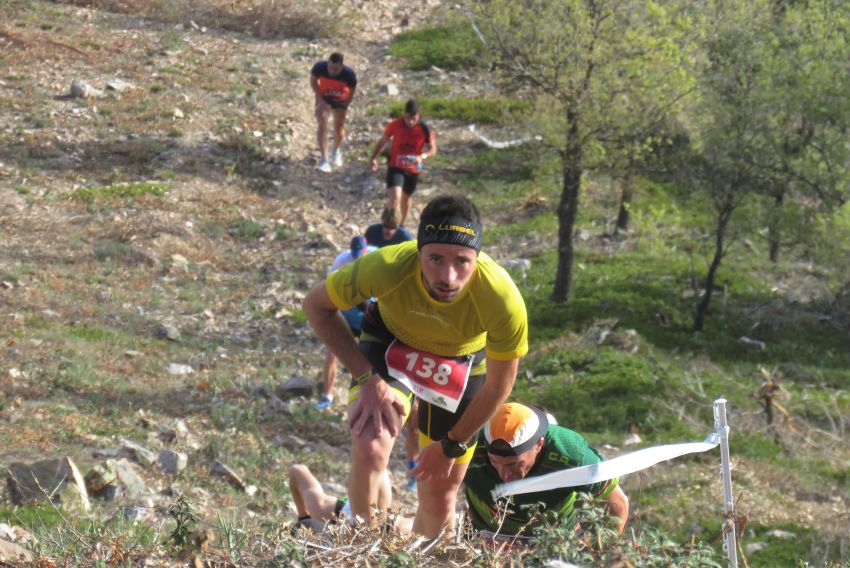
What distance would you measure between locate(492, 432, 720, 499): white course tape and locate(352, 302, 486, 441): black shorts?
2.90 ft

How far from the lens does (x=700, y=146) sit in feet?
50.7

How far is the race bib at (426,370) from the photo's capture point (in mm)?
5605

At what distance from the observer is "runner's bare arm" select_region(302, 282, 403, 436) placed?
201 inches

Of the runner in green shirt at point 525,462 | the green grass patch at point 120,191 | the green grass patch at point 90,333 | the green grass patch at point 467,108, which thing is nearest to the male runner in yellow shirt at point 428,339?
the runner in green shirt at point 525,462

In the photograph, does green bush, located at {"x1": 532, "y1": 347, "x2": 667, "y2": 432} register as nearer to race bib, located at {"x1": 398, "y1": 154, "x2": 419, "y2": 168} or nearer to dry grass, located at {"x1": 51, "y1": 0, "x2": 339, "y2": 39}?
race bib, located at {"x1": 398, "y1": 154, "x2": 419, "y2": 168}

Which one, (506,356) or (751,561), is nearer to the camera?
(506,356)

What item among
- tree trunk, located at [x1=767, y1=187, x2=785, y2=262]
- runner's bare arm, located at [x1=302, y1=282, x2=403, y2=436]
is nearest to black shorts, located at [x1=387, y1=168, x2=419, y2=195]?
tree trunk, located at [x1=767, y1=187, x2=785, y2=262]

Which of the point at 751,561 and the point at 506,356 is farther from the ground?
the point at 506,356

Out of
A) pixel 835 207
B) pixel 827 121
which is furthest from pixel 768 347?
pixel 827 121

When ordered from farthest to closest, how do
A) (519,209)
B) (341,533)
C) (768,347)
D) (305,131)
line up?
(305,131), (519,209), (768,347), (341,533)

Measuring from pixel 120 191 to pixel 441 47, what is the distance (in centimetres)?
1135

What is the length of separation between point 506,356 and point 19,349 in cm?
624

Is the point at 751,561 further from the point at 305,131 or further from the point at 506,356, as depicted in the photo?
the point at 305,131

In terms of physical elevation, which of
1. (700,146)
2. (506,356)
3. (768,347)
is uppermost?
(506,356)
